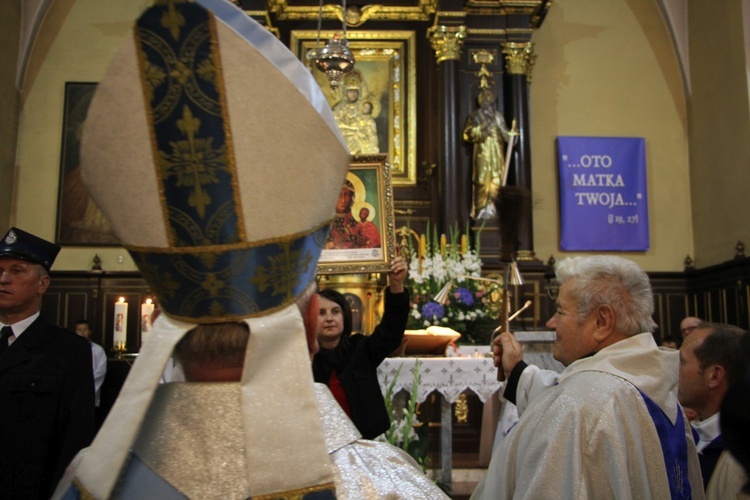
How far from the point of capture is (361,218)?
327 centimetres

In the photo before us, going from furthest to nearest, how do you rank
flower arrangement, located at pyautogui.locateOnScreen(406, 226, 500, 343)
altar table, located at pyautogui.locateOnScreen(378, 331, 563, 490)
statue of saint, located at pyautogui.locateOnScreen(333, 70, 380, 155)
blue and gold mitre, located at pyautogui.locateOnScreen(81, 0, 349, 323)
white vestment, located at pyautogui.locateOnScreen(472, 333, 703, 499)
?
statue of saint, located at pyautogui.locateOnScreen(333, 70, 380, 155), flower arrangement, located at pyautogui.locateOnScreen(406, 226, 500, 343), altar table, located at pyautogui.locateOnScreen(378, 331, 563, 490), white vestment, located at pyautogui.locateOnScreen(472, 333, 703, 499), blue and gold mitre, located at pyautogui.locateOnScreen(81, 0, 349, 323)

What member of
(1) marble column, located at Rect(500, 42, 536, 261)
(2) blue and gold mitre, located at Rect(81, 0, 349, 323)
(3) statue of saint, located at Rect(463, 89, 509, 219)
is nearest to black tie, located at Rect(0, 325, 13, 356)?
(2) blue and gold mitre, located at Rect(81, 0, 349, 323)

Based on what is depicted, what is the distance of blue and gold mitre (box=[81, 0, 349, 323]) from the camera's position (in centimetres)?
120

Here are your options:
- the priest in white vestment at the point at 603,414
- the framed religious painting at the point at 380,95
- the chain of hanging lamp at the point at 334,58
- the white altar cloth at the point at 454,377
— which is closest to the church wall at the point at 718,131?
the framed religious painting at the point at 380,95

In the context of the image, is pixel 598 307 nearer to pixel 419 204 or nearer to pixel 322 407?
pixel 322 407

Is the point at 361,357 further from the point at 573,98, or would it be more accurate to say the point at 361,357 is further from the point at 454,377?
the point at 573,98

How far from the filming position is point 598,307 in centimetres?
232

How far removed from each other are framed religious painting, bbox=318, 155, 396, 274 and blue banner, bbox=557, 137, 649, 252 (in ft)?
23.6

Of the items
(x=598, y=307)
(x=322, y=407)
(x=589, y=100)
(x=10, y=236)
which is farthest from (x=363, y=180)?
(x=589, y=100)

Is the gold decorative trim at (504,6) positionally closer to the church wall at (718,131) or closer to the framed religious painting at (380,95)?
the framed religious painting at (380,95)

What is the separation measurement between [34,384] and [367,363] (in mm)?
1362

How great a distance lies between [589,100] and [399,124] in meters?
2.71

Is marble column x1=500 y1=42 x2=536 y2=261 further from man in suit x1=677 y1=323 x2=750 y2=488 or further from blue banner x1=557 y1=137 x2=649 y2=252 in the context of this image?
man in suit x1=677 y1=323 x2=750 y2=488

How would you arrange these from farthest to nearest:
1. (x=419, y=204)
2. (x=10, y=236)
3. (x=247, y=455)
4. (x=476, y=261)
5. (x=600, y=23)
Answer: (x=600, y=23), (x=419, y=204), (x=476, y=261), (x=10, y=236), (x=247, y=455)
